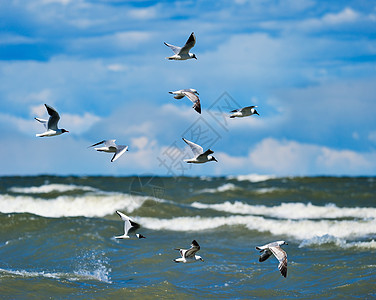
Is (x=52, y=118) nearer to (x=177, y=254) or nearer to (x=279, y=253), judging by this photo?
(x=279, y=253)

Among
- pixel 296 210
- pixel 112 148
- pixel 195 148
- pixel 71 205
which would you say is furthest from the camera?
pixel 71 205

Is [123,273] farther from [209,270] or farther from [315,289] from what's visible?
[315,289]

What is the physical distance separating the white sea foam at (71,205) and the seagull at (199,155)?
14.6 meters

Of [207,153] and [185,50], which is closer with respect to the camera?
[207,153]

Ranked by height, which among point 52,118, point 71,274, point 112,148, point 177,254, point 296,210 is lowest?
point 71,274

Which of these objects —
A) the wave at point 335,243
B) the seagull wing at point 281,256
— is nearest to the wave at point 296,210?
the wave at point 335,243

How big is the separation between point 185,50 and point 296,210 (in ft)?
53.9

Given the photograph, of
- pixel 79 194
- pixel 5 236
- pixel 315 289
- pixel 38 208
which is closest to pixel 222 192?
pixel 79 194

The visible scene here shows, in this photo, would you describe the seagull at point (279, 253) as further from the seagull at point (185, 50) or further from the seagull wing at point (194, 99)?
the seagull at point (185, 50)

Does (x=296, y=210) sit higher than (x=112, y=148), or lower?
lower

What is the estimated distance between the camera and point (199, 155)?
10.0 m

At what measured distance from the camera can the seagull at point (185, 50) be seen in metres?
10.5

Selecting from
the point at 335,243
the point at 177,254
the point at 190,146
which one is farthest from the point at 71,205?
the point at 190,146

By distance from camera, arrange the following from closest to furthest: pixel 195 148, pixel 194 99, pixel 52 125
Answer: pixel 194 99 → pixel 195 148 → pixel 52 125
